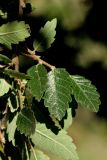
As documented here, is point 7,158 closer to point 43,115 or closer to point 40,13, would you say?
point 43,115

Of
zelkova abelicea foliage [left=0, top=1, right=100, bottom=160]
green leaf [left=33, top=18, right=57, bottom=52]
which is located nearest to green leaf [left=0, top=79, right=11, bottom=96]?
zelkova abelicea foliage [left=0, top=1, right=100, bottom=160]

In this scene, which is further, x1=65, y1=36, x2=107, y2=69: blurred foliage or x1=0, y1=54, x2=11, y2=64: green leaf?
x1=65, y1=36, x2=107, y2=69: blurred foliage

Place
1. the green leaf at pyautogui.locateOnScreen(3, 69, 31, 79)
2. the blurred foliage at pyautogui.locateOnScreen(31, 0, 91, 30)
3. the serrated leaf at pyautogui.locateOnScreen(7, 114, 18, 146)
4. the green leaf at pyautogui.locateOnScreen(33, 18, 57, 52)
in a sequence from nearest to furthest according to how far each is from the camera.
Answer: the green leaf at pyautogui.locateOnScreen(3, 69, 31, 79)
the serrated leaf at pyautogui.locateOnScreen(7, 114, 18, 146)
the green leaf at pyautogui.locateOnScreen(33, 18, 57, 52)
the blurred foliage at pyautogui.locateOnScreen(31, 0, 91, 30)

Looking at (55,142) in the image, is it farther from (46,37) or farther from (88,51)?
(88,51)

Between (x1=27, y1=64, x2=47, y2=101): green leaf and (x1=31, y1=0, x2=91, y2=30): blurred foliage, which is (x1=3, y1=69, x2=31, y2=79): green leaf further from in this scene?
(x1=31, y1=0, x2=91, y2=30): blurred foliage

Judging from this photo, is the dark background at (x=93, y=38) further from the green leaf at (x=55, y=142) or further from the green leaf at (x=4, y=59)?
the green leaf at (x=4, y=59)

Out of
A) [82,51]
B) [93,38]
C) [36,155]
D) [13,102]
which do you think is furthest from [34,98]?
[93,38]

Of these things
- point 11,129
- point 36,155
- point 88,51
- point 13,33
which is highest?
point 13,33
